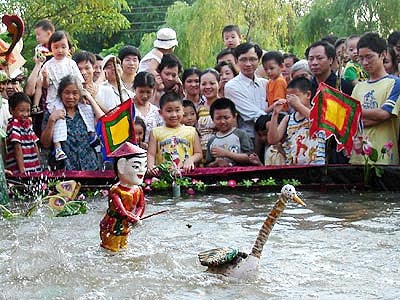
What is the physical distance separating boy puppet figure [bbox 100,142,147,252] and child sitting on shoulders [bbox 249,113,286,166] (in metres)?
3.55

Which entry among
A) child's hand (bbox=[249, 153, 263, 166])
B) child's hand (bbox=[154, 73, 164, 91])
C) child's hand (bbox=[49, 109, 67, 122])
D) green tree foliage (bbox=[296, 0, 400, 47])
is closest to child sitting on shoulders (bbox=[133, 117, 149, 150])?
child's hand (bbox=[49, 109, 67, 122])

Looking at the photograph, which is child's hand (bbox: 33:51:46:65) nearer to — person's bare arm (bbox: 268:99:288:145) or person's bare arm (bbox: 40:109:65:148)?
person's bare arm (bbox: 40:109:65:148)

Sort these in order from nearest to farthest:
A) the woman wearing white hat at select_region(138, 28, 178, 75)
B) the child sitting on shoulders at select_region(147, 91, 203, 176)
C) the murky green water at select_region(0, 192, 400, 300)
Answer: the murky green water at select_region(0, 192, 400, 300) < the child sitting on shoulders at select_region(147, 91, 203, 176) < the woman wearing white hat at select_region(138, 28, 178, 75)

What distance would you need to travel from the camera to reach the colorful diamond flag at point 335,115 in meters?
7.46

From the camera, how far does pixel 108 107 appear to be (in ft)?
29.4

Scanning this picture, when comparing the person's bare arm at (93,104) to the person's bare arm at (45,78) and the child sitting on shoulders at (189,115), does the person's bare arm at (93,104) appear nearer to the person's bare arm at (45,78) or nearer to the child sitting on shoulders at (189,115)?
the person's bare arm at (45,78)

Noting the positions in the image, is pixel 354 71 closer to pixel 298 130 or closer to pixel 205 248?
pixel 298 130

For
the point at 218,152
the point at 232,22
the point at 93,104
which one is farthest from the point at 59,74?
the point at 232,22

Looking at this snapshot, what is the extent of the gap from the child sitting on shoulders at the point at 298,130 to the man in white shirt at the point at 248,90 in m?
0.58

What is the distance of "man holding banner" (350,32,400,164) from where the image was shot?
7.49 meters

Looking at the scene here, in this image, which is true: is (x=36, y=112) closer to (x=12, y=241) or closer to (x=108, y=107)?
(x=108, y=107)

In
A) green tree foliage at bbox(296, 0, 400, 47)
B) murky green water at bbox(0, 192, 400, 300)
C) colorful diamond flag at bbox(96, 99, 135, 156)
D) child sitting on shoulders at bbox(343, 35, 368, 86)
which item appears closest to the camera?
murky green water at bbox(0, 192, 400, 300)

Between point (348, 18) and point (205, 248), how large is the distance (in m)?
18.0

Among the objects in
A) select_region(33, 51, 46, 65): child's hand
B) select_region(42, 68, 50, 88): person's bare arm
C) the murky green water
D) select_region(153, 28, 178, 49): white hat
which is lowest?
the murky green water
